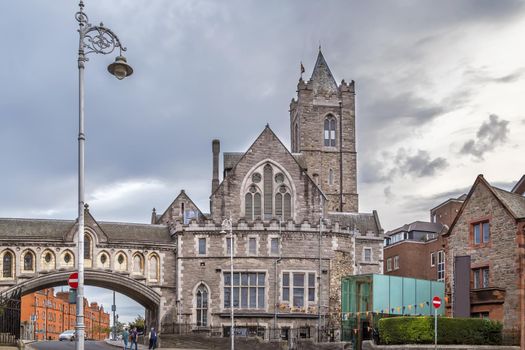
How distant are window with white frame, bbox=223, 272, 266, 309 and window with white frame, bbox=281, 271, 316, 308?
1.54 metres

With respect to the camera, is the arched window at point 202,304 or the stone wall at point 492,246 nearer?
the stone wall at point 492,246

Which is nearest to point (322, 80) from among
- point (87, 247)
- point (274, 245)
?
point (274, 245)

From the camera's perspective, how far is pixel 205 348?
154 ft

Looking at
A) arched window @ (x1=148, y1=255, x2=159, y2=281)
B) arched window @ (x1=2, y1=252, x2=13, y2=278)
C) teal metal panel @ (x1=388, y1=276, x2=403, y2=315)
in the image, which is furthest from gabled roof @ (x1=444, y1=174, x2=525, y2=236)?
arched window @ (x1=2, y1=252, x2=13, y2=278)

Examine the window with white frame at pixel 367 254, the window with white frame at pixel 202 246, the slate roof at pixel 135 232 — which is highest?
the slate roof at pixel 135 232

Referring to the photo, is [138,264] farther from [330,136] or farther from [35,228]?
[330,136]

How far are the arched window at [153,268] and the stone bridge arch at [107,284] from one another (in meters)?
0.88

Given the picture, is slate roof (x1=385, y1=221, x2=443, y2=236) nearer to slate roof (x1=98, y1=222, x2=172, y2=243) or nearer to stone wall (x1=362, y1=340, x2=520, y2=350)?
slate roof (x1=98, y1=222, x2=172, y2=243)

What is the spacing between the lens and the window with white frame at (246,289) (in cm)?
5394

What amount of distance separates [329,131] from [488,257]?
40.5 metres

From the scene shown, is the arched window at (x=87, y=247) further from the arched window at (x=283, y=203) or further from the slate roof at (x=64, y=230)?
the arched window at (x=283, y=203)

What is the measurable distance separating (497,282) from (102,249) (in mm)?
27607

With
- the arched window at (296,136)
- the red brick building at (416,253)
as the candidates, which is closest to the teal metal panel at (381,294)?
the red brick building at (416,253)

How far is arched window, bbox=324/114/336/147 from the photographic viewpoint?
80.4 metres
